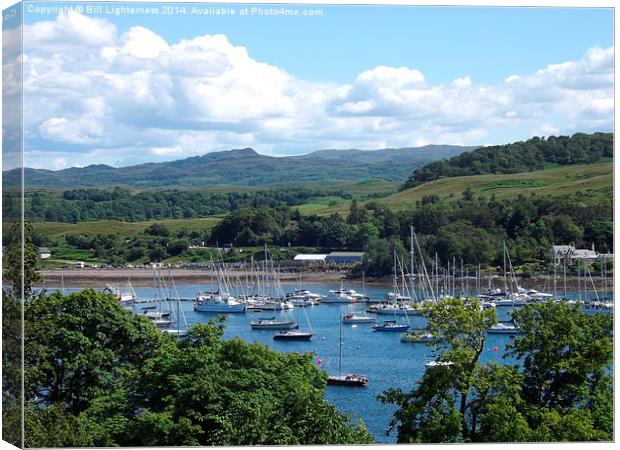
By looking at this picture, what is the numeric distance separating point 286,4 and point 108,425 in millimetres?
4532

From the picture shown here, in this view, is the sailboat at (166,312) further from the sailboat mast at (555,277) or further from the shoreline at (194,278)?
the sailboat mast at (555,277)

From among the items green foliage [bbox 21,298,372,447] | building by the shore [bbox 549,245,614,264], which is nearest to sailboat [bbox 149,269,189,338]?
building by the shore [bbox 549,245,614,264]

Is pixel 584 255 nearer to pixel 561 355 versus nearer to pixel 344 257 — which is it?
pixel 561 355

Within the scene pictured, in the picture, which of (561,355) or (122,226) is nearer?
(561,355)

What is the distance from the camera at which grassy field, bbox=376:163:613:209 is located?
1628 cm

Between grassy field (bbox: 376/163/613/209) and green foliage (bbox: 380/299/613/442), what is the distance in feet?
8.77

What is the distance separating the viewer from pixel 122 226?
2659 centimetres

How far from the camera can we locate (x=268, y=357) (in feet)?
39.0

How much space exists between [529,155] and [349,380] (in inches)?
258

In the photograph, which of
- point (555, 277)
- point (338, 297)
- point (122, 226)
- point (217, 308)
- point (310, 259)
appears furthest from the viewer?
point (338, 297)

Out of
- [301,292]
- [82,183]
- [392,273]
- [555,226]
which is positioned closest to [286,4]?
[82,183]

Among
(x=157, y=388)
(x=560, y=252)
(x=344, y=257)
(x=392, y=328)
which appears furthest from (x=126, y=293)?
(x=157, y=388)

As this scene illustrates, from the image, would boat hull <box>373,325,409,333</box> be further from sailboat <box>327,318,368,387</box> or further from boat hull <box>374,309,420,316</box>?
sailboat <box>327,318,368,387</box>

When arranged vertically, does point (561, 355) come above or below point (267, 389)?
above
